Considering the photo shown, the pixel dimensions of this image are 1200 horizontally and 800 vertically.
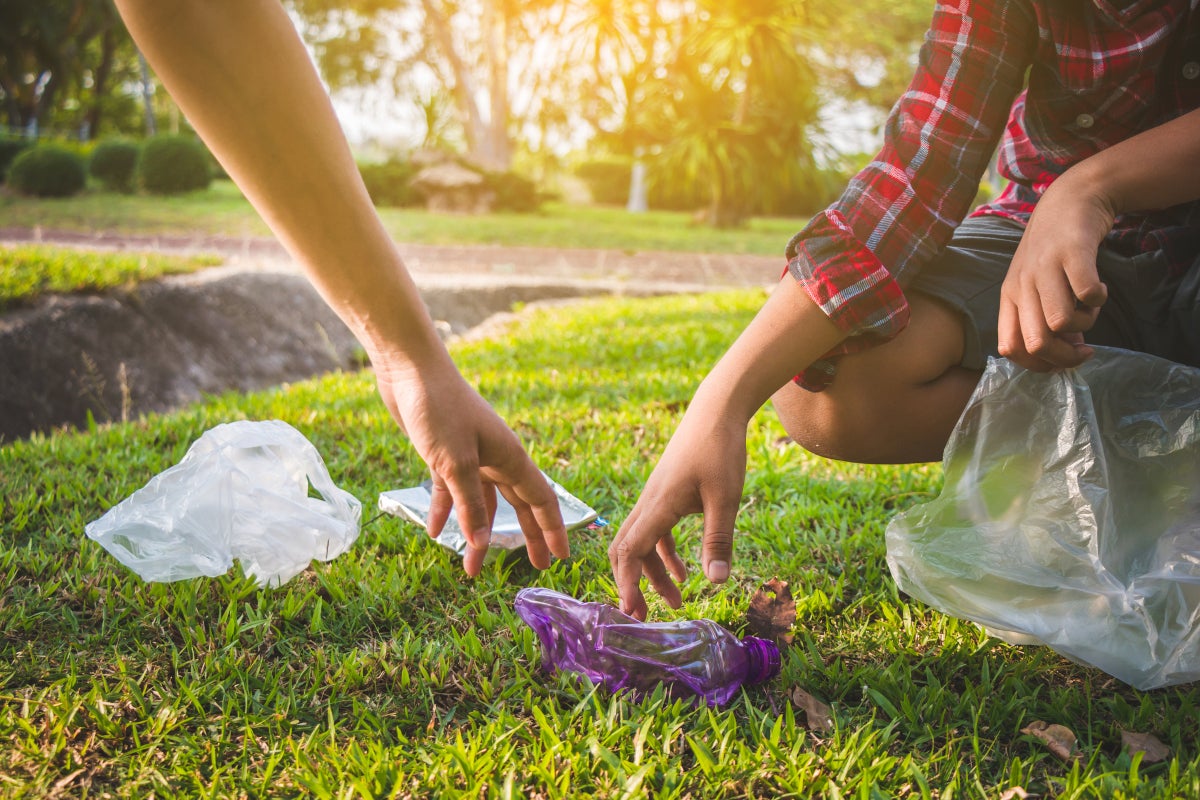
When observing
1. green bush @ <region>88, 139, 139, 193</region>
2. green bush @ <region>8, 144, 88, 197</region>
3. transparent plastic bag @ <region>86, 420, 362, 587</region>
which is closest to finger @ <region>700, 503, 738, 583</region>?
transparent plastic bag @ <region>86, 420, 362, 587</region>

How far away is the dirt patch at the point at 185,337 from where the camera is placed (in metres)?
3.18

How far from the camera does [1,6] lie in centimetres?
1866

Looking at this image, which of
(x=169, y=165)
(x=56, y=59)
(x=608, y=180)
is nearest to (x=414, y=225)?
(x=169, y=165)

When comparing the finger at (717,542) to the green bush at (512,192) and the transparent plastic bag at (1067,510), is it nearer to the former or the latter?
the transparent plastic bag at (1067,510)

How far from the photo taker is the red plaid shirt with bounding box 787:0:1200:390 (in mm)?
1253

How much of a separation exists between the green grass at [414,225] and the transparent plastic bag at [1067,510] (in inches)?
303

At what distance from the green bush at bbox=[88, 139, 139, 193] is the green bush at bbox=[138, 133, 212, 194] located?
57 centimetres

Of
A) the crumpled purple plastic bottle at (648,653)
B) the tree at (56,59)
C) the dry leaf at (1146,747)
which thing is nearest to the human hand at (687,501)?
the crumpled purple plastic bottle at (648,653)

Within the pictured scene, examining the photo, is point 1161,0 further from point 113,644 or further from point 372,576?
point 113,644

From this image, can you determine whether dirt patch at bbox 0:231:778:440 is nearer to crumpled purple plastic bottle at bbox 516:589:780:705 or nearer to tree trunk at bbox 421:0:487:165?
crumpled purple plastic bottle at bbox 516:589:780:705

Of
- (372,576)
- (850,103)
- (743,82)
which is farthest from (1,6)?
(372,576)

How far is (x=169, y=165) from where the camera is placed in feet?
40.5

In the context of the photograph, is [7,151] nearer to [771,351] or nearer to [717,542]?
[771,351]

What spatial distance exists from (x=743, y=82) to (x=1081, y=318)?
11.9 m
